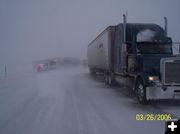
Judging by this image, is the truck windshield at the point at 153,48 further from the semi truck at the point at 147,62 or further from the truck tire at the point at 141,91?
the truck tire at the point at 141,91

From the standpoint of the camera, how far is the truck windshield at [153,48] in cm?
1168

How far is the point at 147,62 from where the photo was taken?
10.8 meters

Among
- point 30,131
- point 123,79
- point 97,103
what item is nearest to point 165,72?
point 97,103

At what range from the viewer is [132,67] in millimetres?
11875

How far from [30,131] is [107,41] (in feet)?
36.1

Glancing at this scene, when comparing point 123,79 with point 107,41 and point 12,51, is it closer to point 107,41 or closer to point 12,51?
point 107,41

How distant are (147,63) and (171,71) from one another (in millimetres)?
1184

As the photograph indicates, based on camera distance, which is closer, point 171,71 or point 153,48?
point 171,71

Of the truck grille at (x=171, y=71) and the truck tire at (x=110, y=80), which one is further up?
the truck grille at (x=171, y=71)
